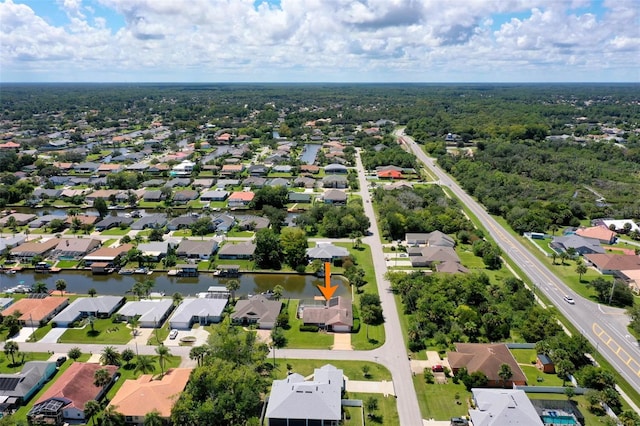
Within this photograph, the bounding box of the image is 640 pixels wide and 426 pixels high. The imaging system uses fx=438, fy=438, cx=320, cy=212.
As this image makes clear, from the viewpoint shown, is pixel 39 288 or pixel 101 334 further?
pixel 39 288

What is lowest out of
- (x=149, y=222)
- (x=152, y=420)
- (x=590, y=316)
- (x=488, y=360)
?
(x=590, y=316)

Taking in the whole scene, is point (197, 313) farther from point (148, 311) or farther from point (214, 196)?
point (214, 196)

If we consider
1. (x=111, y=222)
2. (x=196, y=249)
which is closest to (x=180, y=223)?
(x=111, y=222)

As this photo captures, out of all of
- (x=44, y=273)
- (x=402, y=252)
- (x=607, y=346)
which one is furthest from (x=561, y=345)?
(x=44, y=273)

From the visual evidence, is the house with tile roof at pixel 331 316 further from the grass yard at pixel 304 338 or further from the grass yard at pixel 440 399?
the grass yard at pixel 440 399

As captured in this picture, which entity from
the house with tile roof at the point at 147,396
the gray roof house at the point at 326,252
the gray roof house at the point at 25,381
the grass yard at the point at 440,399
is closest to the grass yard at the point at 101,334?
the gray roof house at the point at 25,381

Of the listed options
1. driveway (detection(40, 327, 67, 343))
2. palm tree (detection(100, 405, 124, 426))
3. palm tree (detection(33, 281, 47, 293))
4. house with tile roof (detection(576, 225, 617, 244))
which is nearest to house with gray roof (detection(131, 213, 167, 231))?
palm tree (detection(33, 281, 47, 293))

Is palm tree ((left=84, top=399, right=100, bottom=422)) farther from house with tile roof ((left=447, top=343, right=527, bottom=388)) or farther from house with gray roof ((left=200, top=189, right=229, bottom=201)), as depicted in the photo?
house with gray roof ((left=200, top=189, right=229, bottom=201))

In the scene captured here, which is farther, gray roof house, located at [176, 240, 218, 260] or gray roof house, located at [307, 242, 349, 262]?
gray roof house, located at [176, 240, 218, 260]
